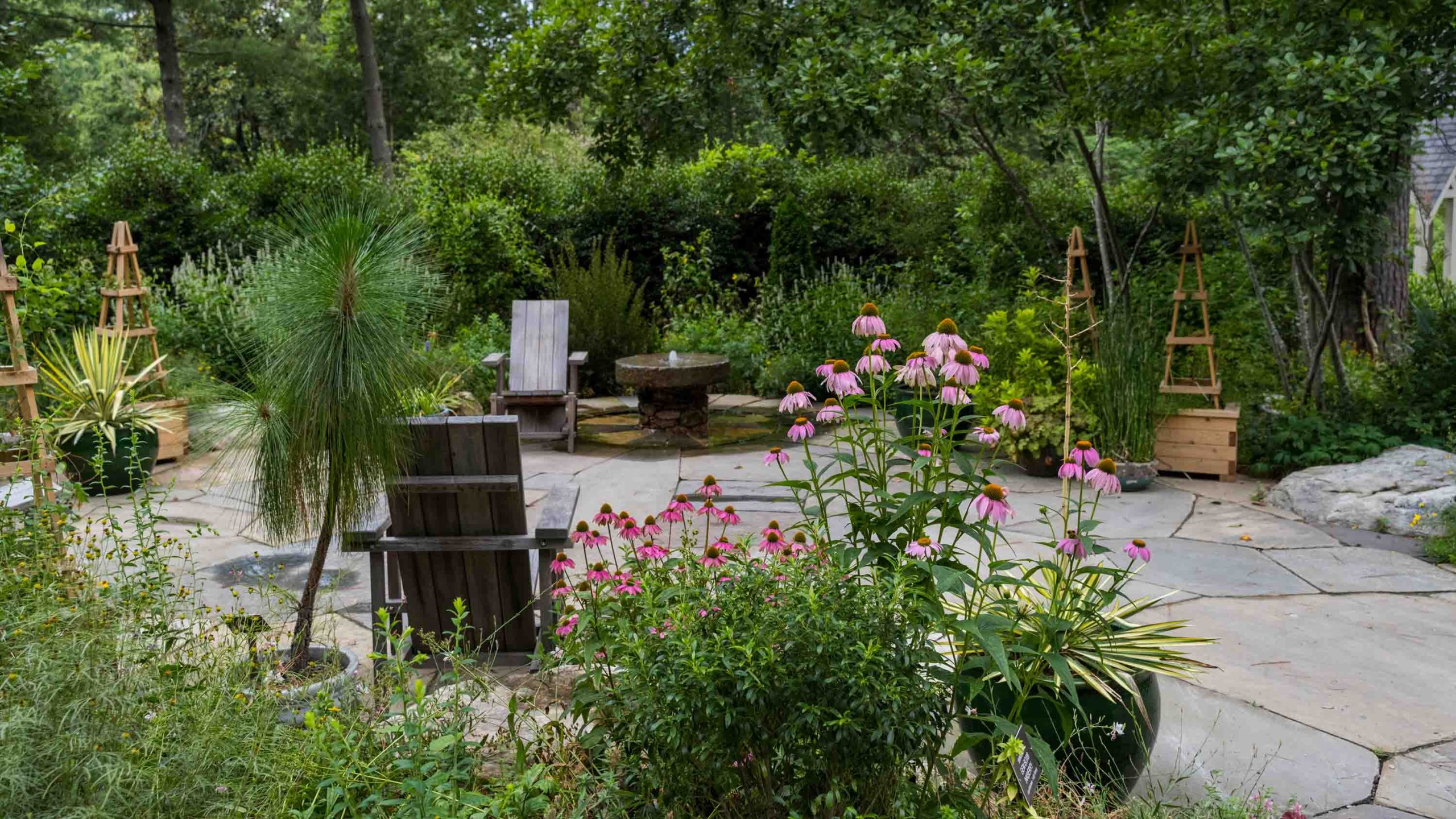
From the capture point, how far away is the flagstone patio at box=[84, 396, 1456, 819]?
276 cm

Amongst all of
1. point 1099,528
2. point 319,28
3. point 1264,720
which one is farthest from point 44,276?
point 319,28

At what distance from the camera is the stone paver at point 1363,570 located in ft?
13.8

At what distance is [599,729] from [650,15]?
671cm

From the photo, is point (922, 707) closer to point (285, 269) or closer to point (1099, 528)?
point (285, 269)

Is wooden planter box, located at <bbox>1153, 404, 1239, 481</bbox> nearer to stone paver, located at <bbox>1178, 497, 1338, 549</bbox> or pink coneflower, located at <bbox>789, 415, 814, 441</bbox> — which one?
stone paver, located at <bbox>1178, 497, 1338, 549</bbox>

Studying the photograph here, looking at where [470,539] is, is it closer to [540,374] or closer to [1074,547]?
[1074,547]

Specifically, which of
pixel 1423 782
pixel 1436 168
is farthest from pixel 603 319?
pixel 1436 168

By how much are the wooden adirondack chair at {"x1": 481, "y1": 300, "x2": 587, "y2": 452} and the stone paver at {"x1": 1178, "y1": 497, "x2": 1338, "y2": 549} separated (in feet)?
12.6

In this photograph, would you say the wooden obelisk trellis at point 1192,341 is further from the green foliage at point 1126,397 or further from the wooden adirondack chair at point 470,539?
the wooden adirondack chair at point 470,539

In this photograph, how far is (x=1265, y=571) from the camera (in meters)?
4.36

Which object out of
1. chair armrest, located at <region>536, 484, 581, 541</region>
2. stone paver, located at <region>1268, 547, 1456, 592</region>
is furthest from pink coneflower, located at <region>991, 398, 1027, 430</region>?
stone paver, located at <region>1268, 547, 1456, 592</region>

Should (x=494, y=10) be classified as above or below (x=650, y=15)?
above

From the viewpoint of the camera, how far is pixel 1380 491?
520 cm

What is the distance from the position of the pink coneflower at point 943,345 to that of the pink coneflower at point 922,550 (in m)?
0.45
